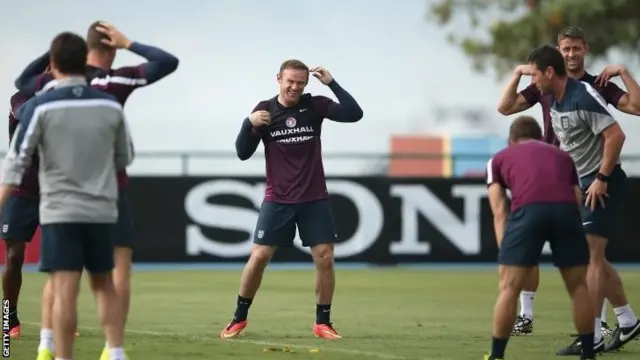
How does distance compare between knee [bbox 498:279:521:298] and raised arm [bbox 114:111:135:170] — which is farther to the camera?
knee [bbox 498:279:521:298]

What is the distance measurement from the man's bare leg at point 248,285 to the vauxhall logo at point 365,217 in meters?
10.3

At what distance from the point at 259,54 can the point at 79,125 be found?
19919mm

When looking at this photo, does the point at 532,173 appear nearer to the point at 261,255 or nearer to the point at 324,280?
the point at 324,280

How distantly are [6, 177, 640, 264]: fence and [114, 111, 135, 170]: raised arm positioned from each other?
13675mm

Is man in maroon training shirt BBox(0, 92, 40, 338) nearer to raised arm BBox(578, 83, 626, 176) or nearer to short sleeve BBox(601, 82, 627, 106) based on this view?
raised arm BBox(578, 83, 626, 176)

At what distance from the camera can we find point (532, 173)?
9938mm

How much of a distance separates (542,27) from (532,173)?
2604 cm

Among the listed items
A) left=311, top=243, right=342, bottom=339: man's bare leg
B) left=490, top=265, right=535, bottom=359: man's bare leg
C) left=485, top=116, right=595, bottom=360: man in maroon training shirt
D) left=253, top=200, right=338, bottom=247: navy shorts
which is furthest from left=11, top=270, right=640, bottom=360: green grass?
left=485, top=116, right=595, bottom=360: man in maroon training shirt

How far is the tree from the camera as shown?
115ft

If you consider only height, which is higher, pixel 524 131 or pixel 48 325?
pixel 524 131

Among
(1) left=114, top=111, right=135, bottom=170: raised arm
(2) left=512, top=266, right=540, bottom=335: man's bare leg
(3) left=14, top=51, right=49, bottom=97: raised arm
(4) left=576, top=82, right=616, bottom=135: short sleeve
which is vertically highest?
(3) left=14, top=51, right=49, bottom=97: raised arm

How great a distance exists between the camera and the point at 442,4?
35906 millimetres

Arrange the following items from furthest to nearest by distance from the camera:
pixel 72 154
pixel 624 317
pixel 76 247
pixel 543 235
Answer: pixel 624 317
pixel 543 235
pixel 76 247
pixel 72 154

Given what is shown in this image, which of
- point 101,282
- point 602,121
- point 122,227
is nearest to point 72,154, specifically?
point 101,282
